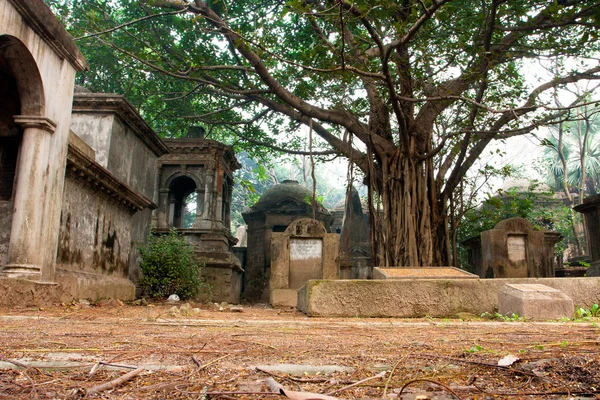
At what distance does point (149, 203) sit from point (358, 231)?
51.4 feet

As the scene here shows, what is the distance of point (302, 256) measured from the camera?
12.2 m

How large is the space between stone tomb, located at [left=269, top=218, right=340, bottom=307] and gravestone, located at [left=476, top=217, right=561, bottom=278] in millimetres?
3634

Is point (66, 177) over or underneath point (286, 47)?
underneath

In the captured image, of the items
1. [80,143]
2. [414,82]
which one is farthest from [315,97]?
[80,143]

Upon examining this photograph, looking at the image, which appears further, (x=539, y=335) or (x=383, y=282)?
(x=383, y=282)

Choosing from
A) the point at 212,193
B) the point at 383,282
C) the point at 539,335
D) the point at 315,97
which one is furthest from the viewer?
the point at 212,193

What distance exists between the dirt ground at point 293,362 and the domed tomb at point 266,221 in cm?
2007

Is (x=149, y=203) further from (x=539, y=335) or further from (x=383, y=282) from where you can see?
(x=539, y=335)

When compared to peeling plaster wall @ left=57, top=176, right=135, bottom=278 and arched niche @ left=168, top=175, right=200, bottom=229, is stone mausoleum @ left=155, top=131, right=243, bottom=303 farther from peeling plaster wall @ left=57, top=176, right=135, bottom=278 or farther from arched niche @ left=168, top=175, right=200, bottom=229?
peeling plaster wall @ left=57, top=176, right=135, bottom=278

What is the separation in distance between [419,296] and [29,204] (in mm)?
5221

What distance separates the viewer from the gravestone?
39.3ft

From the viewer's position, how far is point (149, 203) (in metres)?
12.5

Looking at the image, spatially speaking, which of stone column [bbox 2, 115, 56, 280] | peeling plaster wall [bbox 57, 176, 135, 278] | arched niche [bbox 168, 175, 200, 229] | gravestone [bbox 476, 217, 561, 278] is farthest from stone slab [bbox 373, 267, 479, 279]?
arched niche [bbox 168, 175, 200, 229]

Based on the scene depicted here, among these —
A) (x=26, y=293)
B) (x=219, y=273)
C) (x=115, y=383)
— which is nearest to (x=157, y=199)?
(x=219, y=273)
